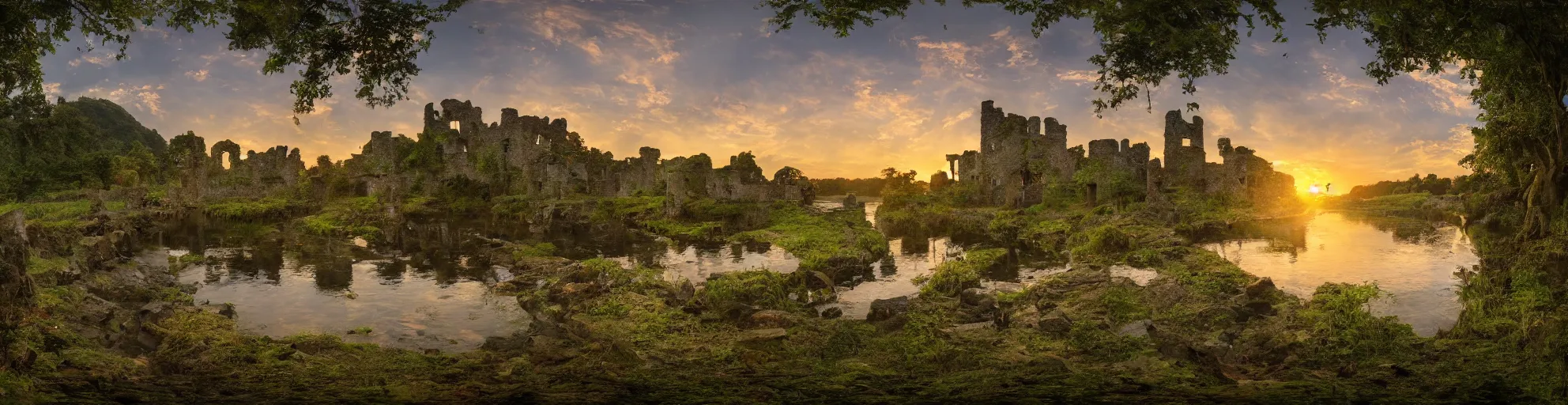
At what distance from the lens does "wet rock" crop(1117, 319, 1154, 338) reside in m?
12.0

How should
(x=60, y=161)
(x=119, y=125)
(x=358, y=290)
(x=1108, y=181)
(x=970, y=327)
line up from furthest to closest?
(x=119, y=125)
(x=60, y=161)
(x=1108, y=181)
(x=358, y=290)
(x=970, y=327)

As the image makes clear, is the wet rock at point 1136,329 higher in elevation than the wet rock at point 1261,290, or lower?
lower

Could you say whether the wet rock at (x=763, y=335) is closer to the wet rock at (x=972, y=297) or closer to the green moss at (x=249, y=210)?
the wet rock at (x=972, y=297)

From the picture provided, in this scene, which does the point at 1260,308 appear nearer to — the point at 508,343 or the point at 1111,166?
the point at 508,343

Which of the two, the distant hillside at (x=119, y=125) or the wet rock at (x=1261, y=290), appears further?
the distant hillside at (x=119, y=125)

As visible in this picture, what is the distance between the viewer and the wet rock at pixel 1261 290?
50.5 ft

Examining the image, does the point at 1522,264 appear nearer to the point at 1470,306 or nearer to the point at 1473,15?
the point at 1470,306

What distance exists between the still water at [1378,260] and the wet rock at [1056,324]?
19.9 feet

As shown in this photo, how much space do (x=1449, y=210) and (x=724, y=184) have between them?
148 ft

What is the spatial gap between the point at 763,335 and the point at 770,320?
153 cm

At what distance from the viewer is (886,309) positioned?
14539mm

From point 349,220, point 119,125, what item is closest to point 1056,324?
point 349,220

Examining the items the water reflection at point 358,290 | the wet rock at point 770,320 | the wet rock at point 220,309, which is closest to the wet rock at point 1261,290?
the wet rock at point 770,320

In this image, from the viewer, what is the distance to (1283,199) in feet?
172
